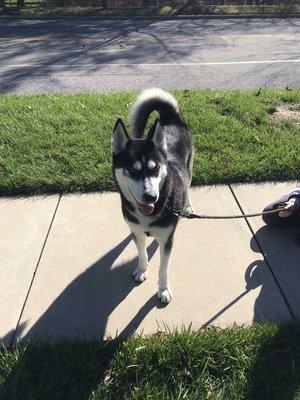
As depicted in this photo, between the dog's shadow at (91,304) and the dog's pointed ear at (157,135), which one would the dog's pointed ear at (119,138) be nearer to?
the dog's pointed ear at (157,135)

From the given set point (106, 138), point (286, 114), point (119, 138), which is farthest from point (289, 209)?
point (286, 114)

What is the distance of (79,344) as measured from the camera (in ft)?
8.46

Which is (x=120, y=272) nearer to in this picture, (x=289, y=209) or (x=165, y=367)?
(x=165, y=367)

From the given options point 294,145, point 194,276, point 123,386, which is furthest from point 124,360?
point 294,145

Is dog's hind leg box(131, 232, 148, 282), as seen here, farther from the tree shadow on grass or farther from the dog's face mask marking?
the tree shadow on grass

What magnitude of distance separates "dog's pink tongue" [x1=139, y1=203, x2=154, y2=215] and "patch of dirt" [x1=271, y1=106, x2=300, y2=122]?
3.80 metres

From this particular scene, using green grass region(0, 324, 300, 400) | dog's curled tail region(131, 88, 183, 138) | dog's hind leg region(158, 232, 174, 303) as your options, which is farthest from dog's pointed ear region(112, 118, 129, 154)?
green grass region(0, 324, 300, 400)

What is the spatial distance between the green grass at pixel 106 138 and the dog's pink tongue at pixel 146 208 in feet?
5.67

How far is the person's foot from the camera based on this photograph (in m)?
3.40

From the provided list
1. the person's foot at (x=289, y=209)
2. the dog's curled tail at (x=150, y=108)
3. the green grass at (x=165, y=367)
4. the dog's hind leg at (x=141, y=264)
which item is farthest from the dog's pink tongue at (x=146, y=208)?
the person's foot at (x=289, y=209)

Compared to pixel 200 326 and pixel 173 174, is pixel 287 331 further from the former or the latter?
pixel 173 174

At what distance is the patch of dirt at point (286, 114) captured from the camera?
565cm

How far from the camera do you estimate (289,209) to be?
342cm

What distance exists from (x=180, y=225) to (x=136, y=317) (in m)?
1.15
